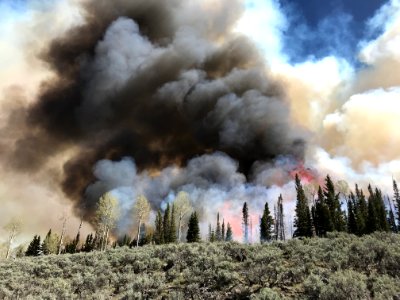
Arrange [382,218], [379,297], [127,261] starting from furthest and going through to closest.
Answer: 1. [382,218]
2. [127,261]
3. [379,297]

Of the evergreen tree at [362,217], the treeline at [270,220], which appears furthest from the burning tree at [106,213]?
the evergreen tree at [362,217]

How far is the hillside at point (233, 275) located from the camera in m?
18.5

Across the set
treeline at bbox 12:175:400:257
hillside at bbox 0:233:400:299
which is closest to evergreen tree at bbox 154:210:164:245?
treeline at bbox 12:175:400:257

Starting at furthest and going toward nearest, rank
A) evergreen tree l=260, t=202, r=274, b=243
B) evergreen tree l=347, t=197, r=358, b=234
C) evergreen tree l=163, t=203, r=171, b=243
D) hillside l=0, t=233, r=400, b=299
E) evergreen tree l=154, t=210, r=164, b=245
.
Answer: evergreen tree l=260, t=202, r=274, b=243 → evergreen tree l=154, t=210, r=164, b=245 → evergreen tree l=163, t=203, r=171, b=243 → evergreen tree l=347, t=197, r=358, b=234 → hillside l=0, t=233, r=400, b=299

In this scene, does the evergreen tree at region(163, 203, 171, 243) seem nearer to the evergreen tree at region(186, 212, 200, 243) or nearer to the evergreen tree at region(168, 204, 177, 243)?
the evergreen tree at region(168, 204, 177, 243)

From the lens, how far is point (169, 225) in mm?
103812

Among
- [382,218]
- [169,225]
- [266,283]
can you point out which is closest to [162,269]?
[266,283]

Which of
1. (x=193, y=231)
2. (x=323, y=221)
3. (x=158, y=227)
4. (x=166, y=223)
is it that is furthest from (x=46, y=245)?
(x=323, y=221)

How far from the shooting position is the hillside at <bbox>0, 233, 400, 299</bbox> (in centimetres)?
1848

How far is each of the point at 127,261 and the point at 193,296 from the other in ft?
43.2

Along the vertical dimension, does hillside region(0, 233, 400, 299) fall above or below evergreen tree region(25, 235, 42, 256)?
below

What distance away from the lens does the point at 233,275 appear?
22.2 m

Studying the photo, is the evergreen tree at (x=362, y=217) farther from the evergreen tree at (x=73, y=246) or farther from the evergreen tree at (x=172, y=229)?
the evergreen tree at (x=73, y=246)

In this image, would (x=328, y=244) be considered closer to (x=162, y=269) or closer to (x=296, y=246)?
(x=296, y=246)
